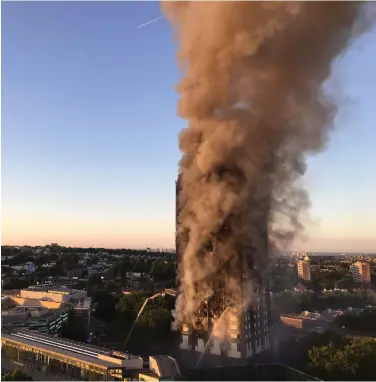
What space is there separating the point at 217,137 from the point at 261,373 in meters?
4.83

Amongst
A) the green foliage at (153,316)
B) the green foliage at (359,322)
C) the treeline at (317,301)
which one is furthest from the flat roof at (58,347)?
the treeline at (317,301)

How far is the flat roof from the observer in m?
10.5

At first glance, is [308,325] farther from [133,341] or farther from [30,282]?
[30,282]

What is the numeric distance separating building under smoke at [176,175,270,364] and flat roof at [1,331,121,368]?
6.49ft

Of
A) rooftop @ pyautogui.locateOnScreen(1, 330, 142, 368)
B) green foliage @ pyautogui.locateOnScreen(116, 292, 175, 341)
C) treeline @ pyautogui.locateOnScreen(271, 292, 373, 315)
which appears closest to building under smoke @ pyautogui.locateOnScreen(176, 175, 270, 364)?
rooftop @ pyautogui.locateOnScreen(1, 330, 142, 368)

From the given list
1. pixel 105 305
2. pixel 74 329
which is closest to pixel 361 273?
pixel 105 305

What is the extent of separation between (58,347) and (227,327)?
4707mm

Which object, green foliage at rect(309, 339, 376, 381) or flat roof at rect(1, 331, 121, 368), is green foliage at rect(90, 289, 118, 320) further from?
green foliage at rect(309, 339, 376, 381)

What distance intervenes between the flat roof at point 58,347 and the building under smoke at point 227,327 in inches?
77.9

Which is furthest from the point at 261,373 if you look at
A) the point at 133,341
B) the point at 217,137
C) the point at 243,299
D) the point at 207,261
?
the point at 133,341

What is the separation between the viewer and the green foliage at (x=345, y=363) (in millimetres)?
9828

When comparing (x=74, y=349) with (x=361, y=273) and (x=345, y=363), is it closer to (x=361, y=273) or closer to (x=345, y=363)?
(x=345, y=363)

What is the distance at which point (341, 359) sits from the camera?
1005 centimetres

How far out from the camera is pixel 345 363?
996 cm
